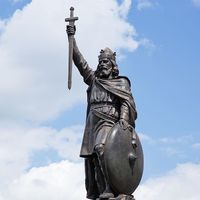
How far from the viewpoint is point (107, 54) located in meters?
12.8

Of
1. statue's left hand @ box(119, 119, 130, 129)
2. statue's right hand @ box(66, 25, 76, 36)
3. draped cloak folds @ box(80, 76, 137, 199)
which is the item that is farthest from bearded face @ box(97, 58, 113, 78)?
statue's left hand @ box(119, 119, 130, 129)

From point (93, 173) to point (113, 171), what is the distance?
2.41 ft

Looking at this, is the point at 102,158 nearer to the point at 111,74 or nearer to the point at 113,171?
the point at 113,171

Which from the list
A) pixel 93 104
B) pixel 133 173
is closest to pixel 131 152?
pixel 133 173

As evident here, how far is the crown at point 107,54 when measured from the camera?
12836mm

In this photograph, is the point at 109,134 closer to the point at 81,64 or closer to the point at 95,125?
the point at 95,125

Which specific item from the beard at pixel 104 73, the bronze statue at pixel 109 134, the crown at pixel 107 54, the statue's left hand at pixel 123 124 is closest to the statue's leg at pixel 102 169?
the bronze statue at pixel 109 134

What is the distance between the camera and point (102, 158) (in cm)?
1173

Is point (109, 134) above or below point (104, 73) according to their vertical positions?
below

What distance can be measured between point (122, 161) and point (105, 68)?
2.22m

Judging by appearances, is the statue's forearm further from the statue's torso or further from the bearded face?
the statue's torso

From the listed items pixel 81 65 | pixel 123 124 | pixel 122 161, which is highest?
pixel 81 65

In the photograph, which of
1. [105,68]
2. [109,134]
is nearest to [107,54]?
[105,68]

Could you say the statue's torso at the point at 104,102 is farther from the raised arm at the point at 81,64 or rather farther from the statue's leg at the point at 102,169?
the statue's leg at the point at 102,169
